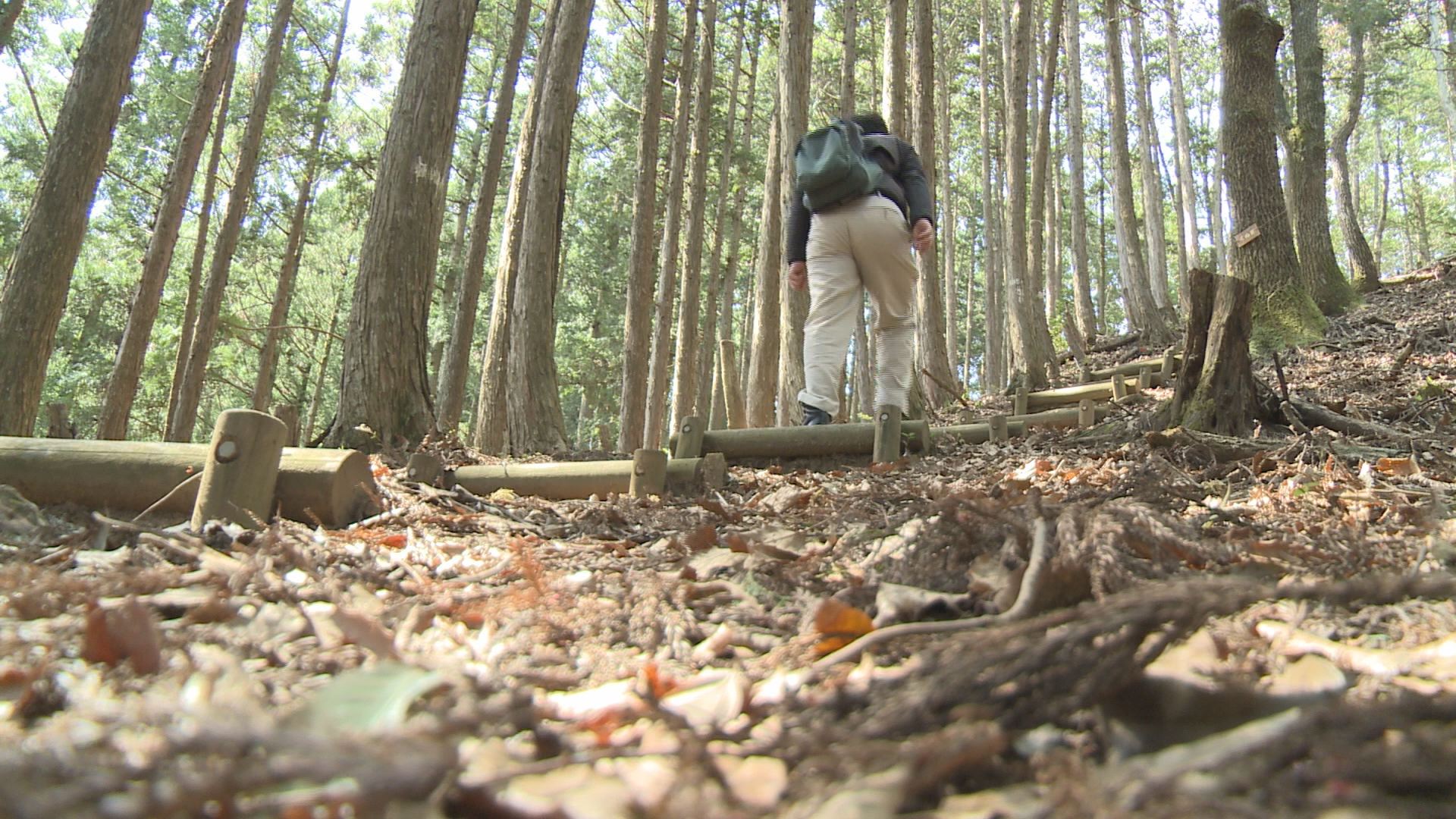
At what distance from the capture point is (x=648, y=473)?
11.6ft

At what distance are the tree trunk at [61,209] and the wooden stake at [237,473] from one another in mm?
4135

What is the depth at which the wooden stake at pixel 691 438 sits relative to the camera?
4.30m

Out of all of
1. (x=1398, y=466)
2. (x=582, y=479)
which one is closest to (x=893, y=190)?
A: (x=582, y=479)

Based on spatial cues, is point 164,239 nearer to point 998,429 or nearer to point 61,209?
point 61,209

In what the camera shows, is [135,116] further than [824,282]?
Yes

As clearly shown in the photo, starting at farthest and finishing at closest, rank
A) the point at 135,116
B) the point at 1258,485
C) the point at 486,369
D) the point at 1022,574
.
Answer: the point at 135,116, the point at 486,369, the point at 1258,485, the point at 1022,574

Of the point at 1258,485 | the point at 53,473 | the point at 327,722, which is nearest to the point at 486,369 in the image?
the point at 53,473

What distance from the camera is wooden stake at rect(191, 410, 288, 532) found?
246cm

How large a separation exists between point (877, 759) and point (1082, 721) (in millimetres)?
321

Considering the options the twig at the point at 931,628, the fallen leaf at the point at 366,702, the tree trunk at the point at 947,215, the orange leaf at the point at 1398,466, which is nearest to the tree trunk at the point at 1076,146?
the tree trunk at the point at 947,215

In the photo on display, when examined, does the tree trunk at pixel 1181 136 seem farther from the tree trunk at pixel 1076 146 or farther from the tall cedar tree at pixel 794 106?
the tall cedar tree at pixel 794 106

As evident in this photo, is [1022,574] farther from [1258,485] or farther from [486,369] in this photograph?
[486,369]

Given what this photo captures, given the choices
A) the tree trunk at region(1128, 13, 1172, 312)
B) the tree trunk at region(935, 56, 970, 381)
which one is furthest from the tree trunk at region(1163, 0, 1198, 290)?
the tree trunk at region(935, 56, 970, 381)

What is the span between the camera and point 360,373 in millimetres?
4793
